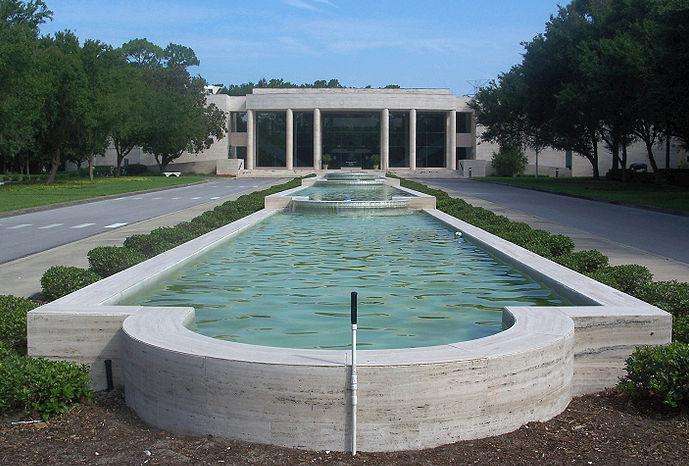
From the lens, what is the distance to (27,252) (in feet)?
60.2

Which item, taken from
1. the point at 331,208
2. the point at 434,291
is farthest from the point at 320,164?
the point at 434,291

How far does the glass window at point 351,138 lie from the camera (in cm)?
10225

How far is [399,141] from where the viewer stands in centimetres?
10250

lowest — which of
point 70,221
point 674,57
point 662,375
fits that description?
point 70,221

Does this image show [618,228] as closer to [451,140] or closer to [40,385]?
[40,385]

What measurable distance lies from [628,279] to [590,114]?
133 ft

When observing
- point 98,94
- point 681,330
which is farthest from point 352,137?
point 681,330

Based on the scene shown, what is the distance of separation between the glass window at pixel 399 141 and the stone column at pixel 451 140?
5.07 metres

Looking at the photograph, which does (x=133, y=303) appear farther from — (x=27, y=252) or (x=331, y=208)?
(x=331, y=208)

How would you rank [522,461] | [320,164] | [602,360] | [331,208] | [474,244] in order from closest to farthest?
[522,461] < [602,360] < [474,244] < [331,208] < [320,164]

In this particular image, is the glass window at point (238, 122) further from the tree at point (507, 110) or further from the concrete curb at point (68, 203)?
the concrete curb at point (68, 203)

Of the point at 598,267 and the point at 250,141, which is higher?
the point at 250,141

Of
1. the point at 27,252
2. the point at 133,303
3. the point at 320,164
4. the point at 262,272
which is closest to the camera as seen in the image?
the point at 133,303

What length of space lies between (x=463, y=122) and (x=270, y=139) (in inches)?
956
